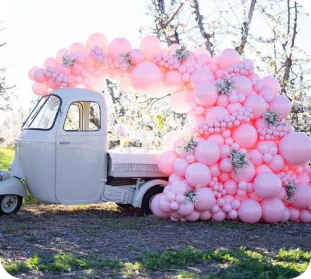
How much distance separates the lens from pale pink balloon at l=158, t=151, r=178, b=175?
8008 millimetres

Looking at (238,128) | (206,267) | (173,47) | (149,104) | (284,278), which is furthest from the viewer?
(149,104)

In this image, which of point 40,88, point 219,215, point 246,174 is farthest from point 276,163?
point 40,88

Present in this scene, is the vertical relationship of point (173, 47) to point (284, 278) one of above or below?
above

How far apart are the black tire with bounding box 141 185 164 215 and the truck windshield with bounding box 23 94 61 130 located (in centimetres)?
175

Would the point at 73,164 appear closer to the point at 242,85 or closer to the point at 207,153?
the point at 207,153

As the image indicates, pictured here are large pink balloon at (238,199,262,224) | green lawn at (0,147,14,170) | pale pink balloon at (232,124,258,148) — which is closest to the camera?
large pink balloon at (238,199,262,224)

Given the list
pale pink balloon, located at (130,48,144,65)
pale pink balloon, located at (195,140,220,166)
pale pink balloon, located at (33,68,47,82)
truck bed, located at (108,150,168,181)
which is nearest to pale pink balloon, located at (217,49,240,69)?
pale pink balloon, located at (130,48,144,65)

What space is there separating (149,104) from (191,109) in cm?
371

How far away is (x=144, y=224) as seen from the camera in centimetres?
736

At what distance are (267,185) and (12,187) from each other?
11.6 ft

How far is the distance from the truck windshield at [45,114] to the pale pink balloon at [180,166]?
1.85m

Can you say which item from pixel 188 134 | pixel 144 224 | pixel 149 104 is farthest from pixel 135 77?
pixel 149 104

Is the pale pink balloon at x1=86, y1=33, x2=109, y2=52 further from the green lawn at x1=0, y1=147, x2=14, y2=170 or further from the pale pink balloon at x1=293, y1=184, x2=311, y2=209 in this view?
the green lawn at x1=0, y1=147, x2=14, y2=170

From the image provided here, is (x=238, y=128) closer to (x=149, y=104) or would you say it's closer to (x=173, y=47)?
(x=173, y=47)
